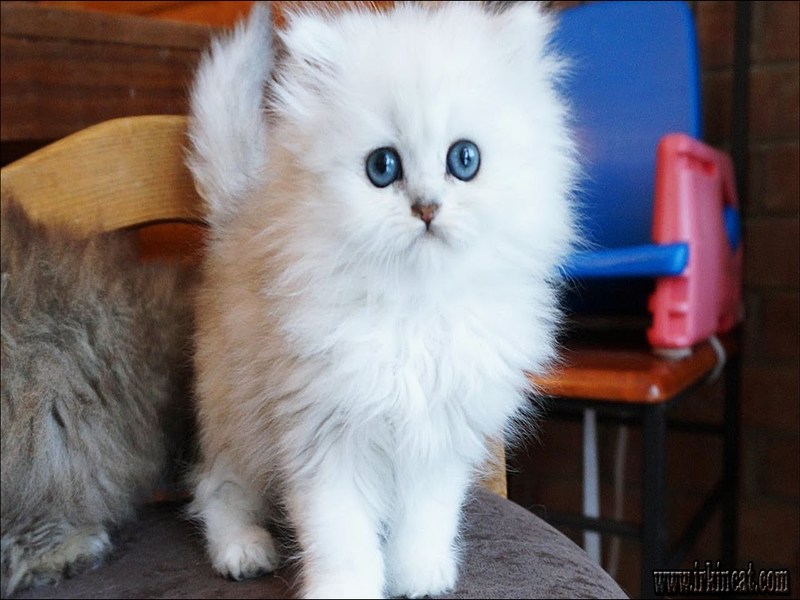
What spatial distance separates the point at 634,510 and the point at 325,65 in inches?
49.1

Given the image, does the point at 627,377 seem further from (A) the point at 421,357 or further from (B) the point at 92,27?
(B) the point at 92,27

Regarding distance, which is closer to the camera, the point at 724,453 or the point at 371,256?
the point at 371,256

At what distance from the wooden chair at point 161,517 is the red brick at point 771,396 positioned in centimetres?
75

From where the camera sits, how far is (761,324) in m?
1.37

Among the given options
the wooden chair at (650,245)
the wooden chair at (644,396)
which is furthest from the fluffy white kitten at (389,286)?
the wooden chair at (650,245)

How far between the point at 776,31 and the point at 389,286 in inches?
42.7

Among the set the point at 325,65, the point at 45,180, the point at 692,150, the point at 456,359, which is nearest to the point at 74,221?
the point at 45,180

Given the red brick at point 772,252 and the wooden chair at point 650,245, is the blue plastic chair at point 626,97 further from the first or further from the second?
the red brick at point 772,252

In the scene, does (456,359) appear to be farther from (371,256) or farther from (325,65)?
(325,65)

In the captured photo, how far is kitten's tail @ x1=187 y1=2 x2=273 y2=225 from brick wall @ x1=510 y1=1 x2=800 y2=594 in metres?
0.93

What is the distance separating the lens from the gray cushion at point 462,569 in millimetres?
596

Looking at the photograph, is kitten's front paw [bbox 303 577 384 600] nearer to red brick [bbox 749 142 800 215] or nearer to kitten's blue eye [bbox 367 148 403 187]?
kitten's blue eye [bbox 367 148 403 187]

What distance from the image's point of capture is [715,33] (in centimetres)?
138

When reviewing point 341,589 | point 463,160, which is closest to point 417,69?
point 463,160
